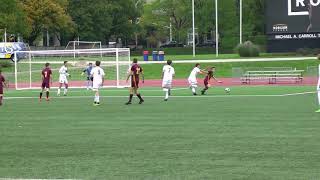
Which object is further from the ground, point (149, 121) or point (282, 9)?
point (282, 9)

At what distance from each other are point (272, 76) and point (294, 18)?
1440 cm

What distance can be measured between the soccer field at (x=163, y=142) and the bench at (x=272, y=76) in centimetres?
1824

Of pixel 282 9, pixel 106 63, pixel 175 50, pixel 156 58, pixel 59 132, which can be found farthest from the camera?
pixel 175 50

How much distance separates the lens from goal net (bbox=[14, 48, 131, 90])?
141ft

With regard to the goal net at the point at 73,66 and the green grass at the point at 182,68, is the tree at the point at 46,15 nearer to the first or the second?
the goal net at the point at 73,66

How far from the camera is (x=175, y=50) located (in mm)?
82688

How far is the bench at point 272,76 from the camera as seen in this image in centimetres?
4038

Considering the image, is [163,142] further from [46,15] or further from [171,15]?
[171,15]

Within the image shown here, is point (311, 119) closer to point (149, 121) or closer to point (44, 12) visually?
point (149, 121)

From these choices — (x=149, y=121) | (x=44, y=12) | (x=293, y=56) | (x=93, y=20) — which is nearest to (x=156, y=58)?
(x=293, y=56)

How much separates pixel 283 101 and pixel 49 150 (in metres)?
13.6

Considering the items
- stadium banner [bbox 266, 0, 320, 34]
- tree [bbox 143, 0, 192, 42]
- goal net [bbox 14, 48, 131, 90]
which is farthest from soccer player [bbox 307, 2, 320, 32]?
tree [bbox 143, 0, 192, 42]

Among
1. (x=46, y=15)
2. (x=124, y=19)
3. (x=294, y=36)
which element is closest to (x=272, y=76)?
(x=294, y=36)

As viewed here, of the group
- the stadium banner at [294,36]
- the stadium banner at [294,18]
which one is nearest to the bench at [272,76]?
the stadium banner at [294,18]
